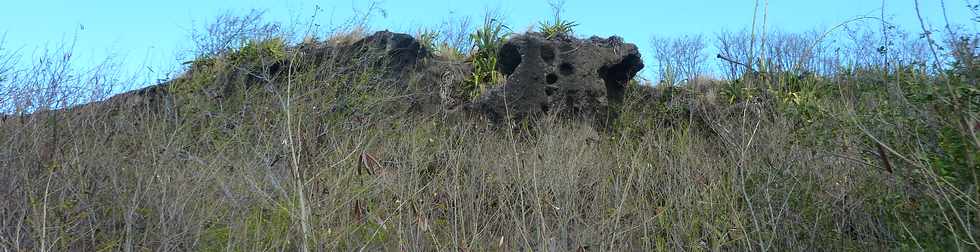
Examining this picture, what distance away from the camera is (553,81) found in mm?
9859

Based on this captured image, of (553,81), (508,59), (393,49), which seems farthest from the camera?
(508,59)

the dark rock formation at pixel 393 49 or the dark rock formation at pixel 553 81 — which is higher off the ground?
the dark rock formation at pixel 393 49

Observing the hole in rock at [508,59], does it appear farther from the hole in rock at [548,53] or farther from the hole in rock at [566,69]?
the hole in rock at [566,69]

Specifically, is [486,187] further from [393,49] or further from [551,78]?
[393,49]

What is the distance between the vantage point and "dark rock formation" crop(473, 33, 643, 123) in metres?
9.63

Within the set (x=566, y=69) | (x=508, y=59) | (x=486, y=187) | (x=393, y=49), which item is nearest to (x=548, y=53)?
(x=566, y=69)

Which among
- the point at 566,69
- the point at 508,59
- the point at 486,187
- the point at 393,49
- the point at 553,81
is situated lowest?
the point at 486,187

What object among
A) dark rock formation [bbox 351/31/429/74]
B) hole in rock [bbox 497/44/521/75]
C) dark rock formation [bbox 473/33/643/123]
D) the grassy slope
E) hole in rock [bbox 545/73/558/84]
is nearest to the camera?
the grassy slope

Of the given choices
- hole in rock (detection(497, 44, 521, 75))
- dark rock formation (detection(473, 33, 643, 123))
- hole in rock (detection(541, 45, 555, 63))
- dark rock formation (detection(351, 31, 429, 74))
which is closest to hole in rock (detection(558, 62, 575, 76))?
dark rock formation (detection(473, 33, 643, 123))

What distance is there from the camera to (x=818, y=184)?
5605 mm

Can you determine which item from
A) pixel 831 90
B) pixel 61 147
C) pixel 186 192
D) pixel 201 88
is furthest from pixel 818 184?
pixel 201 88

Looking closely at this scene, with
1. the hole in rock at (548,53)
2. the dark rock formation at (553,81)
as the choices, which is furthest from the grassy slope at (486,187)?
the hole in rock at (548,53)

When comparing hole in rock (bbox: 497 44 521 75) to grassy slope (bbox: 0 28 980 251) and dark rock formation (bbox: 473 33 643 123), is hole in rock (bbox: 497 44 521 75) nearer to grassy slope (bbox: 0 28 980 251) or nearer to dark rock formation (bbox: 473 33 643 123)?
dark rock formation (bbox: 473 33 643 123)

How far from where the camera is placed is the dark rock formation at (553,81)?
31.6ft
